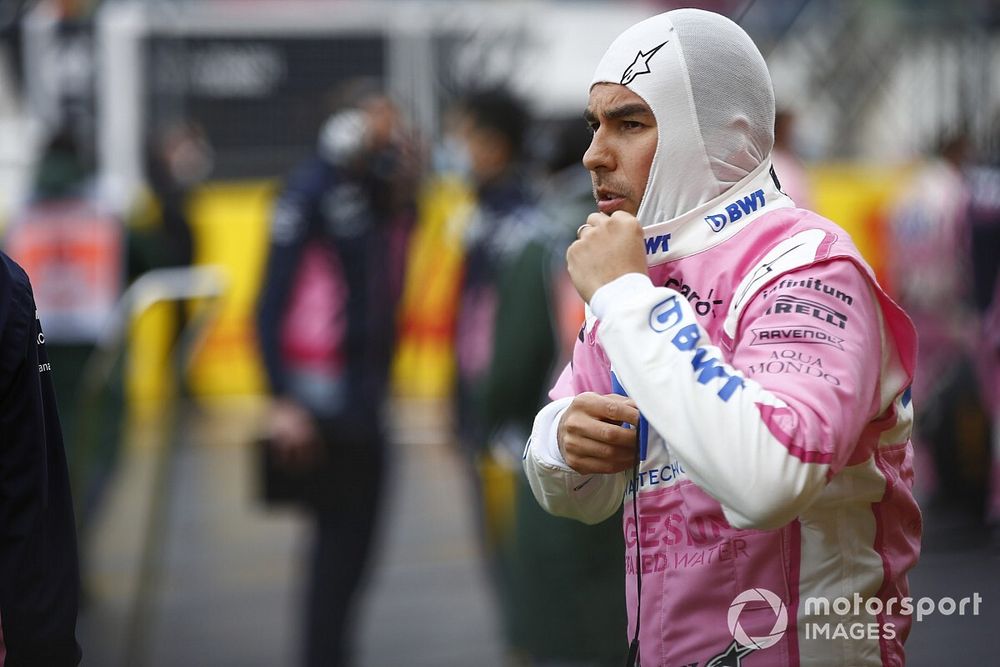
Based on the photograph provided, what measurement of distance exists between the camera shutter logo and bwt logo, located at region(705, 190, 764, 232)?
1.75 feet

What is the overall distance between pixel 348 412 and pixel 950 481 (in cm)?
394

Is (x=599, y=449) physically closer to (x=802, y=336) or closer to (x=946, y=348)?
(x=802, y=336)

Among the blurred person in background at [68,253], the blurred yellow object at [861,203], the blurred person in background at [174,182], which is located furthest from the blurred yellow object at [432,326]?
the blurred person in background at [68,253]

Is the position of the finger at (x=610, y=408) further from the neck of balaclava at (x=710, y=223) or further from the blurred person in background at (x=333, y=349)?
the blurred person in background at (x=333, y=349)

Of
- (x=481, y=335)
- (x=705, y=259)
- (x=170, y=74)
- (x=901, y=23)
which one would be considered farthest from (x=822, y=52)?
(x=705, y=259)

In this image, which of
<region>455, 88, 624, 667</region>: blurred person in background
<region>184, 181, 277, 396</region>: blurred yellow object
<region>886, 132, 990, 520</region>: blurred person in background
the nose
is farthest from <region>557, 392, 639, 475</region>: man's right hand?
<region>184, 181, 277, 396</region>: blurred yellow object

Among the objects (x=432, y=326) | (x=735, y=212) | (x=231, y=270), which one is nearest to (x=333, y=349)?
(x=735, y=212)

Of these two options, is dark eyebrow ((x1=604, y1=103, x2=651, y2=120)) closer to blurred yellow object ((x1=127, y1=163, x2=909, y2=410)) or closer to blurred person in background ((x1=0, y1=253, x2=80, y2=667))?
blurred person in background ((x1=0, y1=253, x2=80, y2=667))

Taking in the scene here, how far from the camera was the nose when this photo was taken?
2.14 metres

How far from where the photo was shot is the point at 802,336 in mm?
1859

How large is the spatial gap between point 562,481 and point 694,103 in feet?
2.05

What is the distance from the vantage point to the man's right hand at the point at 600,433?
2.05 m

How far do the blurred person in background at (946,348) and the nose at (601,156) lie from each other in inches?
226

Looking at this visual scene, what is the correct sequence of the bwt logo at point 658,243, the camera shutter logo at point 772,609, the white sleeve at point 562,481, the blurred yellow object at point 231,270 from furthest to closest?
the blurred yellow object at point 231,270 → the white sleeve at point 562,481 → the bwt logo at point 658,243 → the camera shutter logo at point 772,609
